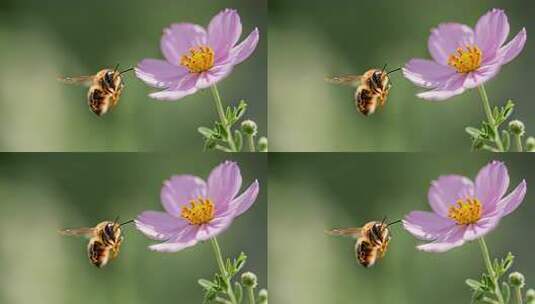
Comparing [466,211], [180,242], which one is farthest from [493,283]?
[180,242]

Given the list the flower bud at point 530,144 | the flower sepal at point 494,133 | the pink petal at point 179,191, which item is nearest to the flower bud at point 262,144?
the pink petal at point 179,191

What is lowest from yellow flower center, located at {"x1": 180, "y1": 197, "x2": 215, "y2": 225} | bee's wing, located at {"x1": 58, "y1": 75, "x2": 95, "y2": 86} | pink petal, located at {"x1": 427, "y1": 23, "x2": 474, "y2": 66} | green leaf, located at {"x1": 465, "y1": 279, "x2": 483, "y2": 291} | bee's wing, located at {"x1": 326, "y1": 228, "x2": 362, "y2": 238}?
green leaf, located at {"x1": 465, "y1": 279, "x2": 483, "y2": 291}

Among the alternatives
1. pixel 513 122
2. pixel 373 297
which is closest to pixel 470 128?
pixel 513 122

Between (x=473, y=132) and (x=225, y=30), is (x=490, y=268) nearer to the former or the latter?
(x=473, y=132)

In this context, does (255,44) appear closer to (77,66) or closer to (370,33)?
(370,33)

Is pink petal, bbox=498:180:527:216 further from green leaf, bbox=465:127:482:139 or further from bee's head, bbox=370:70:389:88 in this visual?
bee's head, bbox=370:70:389:88

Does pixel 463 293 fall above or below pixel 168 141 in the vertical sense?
below

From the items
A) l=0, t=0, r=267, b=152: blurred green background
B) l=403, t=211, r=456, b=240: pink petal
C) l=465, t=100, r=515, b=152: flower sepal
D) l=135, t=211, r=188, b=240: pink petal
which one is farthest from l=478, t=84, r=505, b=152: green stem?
l=135, t=211, r=188, b=240: pink petal
